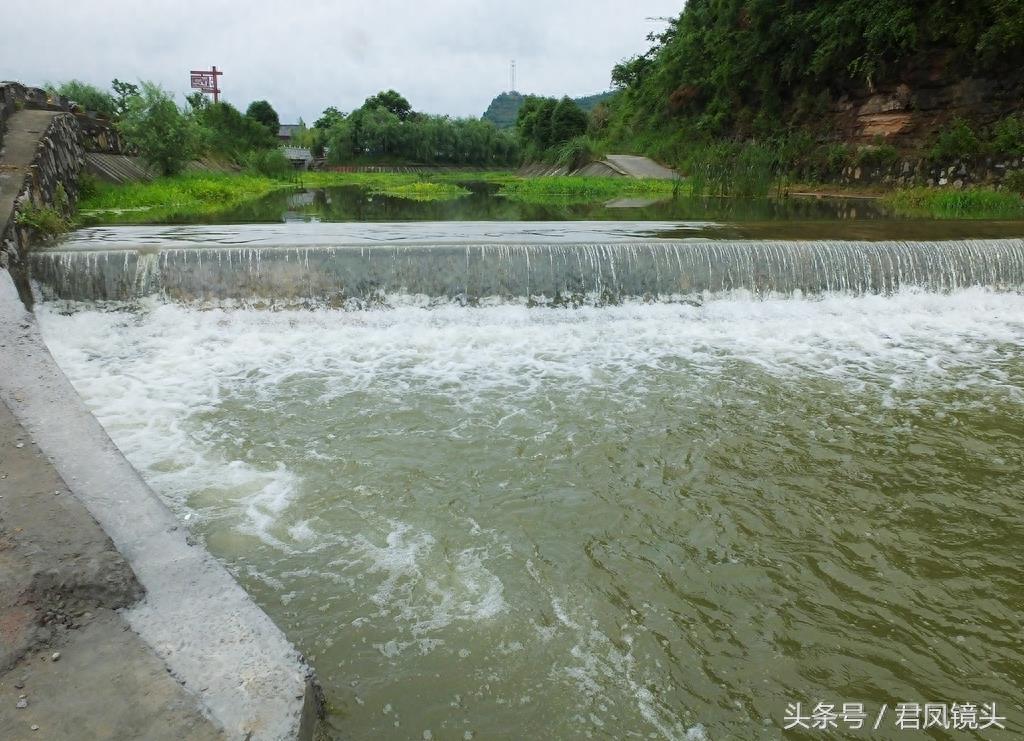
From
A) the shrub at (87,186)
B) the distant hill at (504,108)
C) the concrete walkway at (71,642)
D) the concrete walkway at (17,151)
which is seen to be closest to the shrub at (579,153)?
the shrub at (87,186)

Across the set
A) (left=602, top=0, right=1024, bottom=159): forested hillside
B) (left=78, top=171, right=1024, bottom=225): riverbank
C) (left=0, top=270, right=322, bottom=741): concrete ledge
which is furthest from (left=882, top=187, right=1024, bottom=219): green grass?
(left=0, top=270, right=322, bottom=741): concrete ledge

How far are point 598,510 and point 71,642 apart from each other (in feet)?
8.71

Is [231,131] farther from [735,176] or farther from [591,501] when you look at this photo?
[591,501]

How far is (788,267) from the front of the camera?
9055 mm

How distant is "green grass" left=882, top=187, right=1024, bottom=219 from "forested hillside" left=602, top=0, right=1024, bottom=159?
4.36 meters

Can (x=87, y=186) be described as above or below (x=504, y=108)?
below

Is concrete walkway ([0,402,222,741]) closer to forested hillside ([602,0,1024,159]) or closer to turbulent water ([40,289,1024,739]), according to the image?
turbulent water ([40,289,1024,739])

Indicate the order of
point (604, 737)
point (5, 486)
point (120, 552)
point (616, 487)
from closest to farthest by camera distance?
point (604, 737) → point (120, 552) → point (5, 486) → point (616, 487)

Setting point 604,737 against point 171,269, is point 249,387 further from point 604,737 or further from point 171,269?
point 604,737

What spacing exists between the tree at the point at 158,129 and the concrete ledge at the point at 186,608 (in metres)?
19.8

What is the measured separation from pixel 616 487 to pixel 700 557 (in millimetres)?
857

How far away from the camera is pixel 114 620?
7.78 feet

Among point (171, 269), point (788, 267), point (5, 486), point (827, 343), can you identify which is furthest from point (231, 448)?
point (788, 267)

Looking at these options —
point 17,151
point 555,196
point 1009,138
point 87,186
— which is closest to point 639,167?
point 555,196
